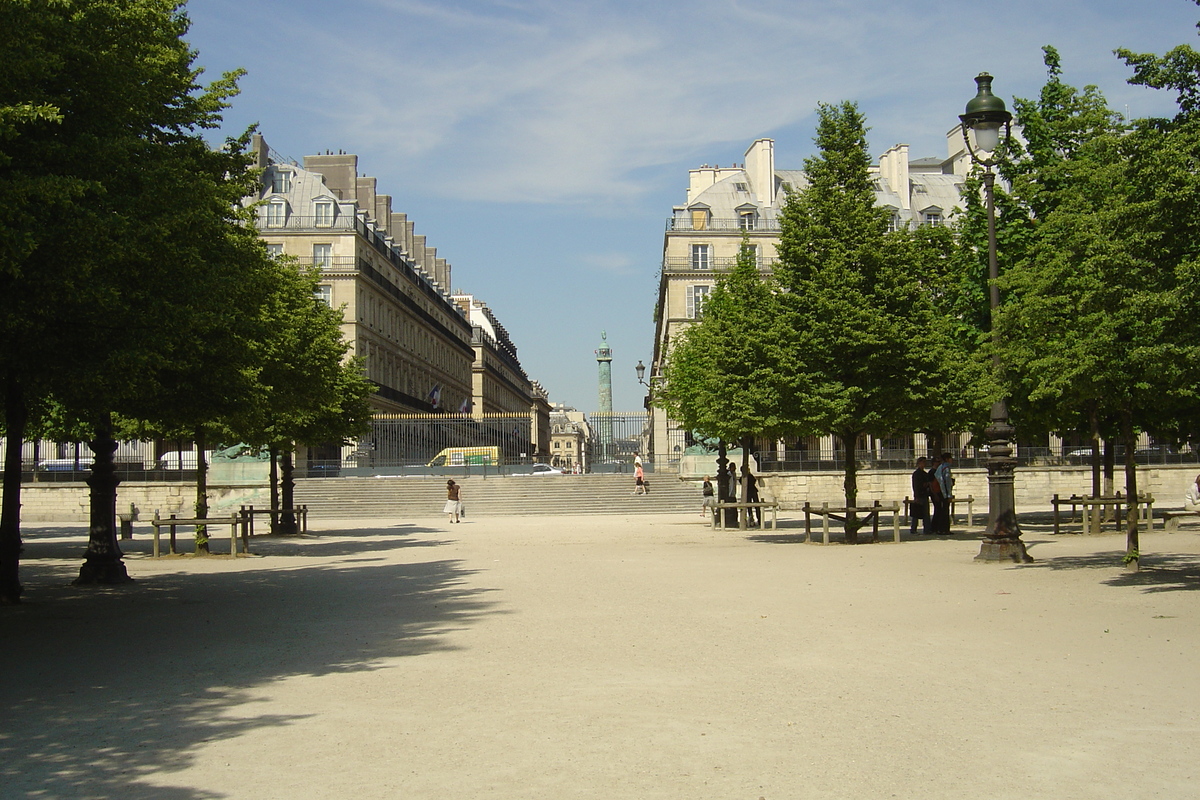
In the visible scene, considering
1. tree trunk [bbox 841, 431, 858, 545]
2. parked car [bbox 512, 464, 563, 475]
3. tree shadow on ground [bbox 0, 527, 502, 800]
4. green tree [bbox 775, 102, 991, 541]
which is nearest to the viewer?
tree shadow on ground [bbox 0, 527, 502, 800]

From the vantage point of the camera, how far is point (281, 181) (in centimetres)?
6256

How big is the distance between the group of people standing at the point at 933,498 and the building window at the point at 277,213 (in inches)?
1723

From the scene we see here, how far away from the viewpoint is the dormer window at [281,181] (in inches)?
2446

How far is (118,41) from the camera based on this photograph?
1085 cm

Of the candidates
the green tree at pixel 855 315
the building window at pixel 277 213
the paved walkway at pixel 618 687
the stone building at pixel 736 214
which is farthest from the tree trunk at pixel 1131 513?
the building window at pixel 277 213

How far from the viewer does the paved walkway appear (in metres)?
5.37

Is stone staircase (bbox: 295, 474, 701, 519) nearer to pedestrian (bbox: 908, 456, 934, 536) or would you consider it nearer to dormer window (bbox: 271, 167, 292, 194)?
pedestrian (bbox: 908, 456, 934, 536)

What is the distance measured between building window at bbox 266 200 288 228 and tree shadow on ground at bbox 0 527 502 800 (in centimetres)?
4576

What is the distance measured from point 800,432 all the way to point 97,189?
15.7 m

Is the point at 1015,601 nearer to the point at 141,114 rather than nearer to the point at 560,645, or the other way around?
the point at 560,645

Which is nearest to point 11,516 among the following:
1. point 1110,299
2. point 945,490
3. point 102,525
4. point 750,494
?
point 102,525

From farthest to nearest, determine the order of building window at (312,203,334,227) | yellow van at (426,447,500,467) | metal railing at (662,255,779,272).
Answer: metal railing at (662,255,779,272)
building window at (312,203,334,227)
yellow van at (426,447,500,467)

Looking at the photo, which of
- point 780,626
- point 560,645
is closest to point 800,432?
point 780,626

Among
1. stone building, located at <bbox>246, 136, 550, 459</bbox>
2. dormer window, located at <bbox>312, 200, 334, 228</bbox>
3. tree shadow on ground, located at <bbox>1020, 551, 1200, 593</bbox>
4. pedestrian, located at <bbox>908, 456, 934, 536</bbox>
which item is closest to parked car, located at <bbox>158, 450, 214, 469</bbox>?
stone building, located at <bbox>246, 136, 550, 459</bbox>
